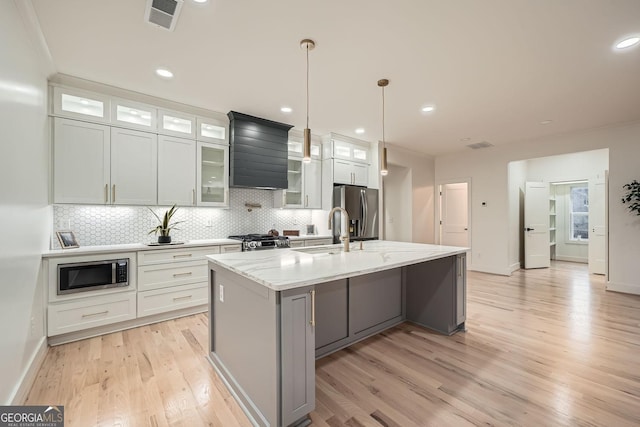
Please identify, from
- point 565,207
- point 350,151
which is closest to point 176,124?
point 350,151

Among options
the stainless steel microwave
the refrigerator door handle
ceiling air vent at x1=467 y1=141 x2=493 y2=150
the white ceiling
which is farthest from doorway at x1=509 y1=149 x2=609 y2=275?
the stainless steel microwave

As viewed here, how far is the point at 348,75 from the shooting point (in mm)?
2859

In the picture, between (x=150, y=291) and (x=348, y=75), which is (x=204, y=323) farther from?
(x=348, y=75)

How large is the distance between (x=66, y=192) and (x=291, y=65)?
266cm

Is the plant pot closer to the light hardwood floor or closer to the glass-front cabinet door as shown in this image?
the glass-front cabinet door

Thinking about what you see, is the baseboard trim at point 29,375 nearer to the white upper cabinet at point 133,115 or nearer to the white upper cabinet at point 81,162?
the white upper cabinet at point 81,162

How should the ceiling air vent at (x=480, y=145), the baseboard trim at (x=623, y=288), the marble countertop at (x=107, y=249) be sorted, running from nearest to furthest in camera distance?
the marble countertop at (x=107, y=249) < the baseboard trim at (x=623, y=288) < the ceiling air vent at (x=480, y=145)

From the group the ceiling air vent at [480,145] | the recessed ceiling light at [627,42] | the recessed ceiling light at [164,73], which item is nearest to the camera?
the recessed ceiling light at [627,42]

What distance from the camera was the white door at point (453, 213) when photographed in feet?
21.6

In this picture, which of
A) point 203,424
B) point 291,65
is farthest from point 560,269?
point 203,424

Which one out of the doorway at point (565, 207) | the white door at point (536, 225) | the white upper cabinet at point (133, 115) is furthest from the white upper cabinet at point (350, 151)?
the white door at point (536, 225)

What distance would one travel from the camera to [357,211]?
498 centimetres

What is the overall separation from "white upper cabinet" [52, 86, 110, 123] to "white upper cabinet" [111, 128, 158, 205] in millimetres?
203

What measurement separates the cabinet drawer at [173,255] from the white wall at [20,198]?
843mm
